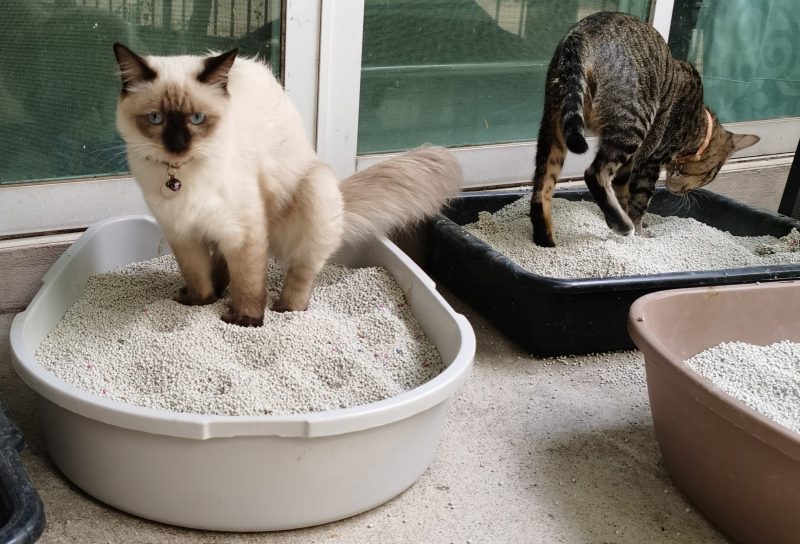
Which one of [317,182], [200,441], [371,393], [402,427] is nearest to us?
[200,441]

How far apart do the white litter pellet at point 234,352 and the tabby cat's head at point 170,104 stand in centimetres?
38

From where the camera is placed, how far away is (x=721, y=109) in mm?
3379

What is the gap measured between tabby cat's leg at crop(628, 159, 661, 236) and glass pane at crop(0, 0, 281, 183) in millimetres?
1225

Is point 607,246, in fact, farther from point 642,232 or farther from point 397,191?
point 397,191

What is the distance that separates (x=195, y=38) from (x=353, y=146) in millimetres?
576

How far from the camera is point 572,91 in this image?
2.18 metres

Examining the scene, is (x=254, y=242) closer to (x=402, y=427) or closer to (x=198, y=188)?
(x=198, y=188)

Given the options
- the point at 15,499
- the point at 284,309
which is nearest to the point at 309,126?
the point at 284,309

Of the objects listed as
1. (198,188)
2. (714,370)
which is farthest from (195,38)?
(714,370)

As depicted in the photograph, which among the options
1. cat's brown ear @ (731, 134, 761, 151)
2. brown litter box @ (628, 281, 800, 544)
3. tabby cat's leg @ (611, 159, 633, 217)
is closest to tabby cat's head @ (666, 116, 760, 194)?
cat's brown ear @ (731, 134, 761, 151)

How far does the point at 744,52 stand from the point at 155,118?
272 centimetres

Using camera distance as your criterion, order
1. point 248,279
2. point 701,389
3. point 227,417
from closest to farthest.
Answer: point 227,417 → point 701,389 → point 248,279

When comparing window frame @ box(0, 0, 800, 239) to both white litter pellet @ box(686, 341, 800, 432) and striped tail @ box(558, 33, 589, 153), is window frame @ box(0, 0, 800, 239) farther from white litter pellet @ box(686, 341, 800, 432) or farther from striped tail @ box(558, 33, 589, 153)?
white litter pellet @ box(686, 341, 800, 432)

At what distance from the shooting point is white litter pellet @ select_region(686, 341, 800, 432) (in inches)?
62.4
